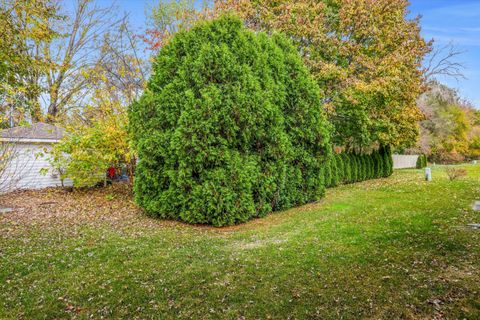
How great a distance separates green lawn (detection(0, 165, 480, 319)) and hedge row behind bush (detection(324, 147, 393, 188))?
6.66 meters

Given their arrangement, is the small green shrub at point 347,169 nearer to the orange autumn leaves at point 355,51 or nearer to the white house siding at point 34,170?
the orange autumn leaves at point 355,51

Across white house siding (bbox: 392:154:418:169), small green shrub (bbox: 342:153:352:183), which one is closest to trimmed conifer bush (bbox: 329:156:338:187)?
small green shrub (bbox: 342:153:352:183)

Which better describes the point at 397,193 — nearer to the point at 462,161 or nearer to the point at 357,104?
the point at 357,104

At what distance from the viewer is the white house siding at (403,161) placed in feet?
99.2

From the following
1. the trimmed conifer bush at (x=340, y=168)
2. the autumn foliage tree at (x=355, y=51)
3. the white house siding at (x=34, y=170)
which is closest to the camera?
the white house siding at (x=34, y=170)

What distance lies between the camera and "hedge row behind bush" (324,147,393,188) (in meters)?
13.8

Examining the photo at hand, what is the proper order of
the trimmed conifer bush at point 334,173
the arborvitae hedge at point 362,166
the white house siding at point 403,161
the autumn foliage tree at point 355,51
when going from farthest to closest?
1. the white house siding at point 403,161
2. the arborvitae hedge at point 362,166
3. the trimmed conifer bush at point 334,173
4. the autumn foliage tree at point 355,51

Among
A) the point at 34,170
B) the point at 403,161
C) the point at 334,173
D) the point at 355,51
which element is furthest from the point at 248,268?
the point at 403,161

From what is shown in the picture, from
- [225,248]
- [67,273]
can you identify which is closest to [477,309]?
[225,248]

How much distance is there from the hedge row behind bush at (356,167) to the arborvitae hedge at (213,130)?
5.90 meters

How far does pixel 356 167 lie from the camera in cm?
1566

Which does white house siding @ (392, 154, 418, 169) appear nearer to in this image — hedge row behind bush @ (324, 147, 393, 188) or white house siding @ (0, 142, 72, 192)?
hedge row behind bush @ (324, 147, 393, 188)

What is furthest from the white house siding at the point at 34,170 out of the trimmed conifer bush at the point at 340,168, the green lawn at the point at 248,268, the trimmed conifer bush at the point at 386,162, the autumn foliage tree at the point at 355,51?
the trimmed conifer bush at the point at 386,162

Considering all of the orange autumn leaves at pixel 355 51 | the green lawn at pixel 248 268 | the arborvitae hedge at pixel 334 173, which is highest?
the orange autumn leaves at pixel 355 51
